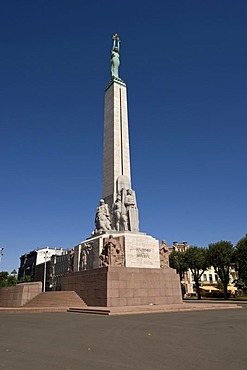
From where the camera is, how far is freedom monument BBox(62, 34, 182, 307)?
65.0 feet

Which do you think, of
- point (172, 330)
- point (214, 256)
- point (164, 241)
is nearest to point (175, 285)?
point (164, 241)

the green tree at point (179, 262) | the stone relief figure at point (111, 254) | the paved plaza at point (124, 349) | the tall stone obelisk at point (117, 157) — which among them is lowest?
the paved plaza at point (124, 349)

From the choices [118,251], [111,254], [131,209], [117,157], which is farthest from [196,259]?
[111,254]

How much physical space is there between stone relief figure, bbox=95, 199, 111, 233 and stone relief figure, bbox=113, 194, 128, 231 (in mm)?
617

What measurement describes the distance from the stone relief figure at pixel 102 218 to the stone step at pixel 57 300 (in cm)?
530

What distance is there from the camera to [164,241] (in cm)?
2511

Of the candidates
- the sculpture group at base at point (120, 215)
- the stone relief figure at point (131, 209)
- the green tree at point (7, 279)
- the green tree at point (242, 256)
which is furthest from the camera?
the green tree at point (7, 279)

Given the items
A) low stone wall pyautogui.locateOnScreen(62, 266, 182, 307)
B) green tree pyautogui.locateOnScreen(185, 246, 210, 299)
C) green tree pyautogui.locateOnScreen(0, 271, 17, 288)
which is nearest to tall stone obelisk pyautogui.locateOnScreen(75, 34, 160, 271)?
low stone wall pyautogui.locateOnScreen(62, 266, 182, 307)

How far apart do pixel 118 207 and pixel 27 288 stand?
9541 millimetres

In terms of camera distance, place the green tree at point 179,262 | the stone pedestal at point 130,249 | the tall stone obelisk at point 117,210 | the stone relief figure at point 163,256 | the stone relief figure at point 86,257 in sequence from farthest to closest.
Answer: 1. the green tree at point 179,262
2. the stone relief figure at point 163,256
3. the stone relief figure at point 86,257
4. the tall stone obelisk at point 117,210
5. the stone pedestal at point 130,249

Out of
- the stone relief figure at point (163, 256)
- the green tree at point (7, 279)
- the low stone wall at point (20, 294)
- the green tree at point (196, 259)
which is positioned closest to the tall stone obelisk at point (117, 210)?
the stone relief figure at point (163, 256)

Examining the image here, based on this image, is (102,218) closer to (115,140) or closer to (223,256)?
(115,140)

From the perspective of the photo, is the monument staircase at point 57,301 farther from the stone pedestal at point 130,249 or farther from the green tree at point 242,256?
the green tree at point 242,256

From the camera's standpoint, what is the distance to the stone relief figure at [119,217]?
2426 cm
